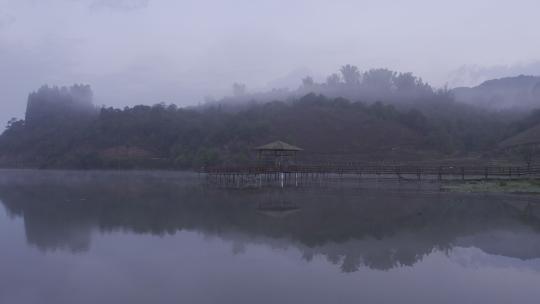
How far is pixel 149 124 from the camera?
267 feet

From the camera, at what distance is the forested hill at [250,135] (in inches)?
2459

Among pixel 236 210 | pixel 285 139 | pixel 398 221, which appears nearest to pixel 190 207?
pixel 236 210

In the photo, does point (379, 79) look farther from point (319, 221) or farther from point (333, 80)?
point (319, 221)

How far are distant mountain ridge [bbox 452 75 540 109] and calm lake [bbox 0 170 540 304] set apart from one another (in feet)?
278

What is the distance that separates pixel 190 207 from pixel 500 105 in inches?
3895

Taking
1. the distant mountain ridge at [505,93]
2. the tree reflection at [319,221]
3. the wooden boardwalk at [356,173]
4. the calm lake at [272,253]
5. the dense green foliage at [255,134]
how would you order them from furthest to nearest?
the distant mountain ridge at [505,93], the dense green foliage at [255,134], the wooden boardwalk at [356,173], the tree reflection at [319,221], the calm lake at [272,253]

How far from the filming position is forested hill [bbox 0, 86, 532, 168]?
6247cm

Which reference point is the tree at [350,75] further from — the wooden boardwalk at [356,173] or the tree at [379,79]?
the wooden boardwalk at [356,173]

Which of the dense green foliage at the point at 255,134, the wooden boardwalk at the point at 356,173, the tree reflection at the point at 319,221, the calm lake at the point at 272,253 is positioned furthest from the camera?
the dense green foliage at the point at 255,134

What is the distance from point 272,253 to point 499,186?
68.6ft

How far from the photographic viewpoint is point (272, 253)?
1221 centimetres

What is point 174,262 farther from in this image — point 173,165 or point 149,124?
point 149,124

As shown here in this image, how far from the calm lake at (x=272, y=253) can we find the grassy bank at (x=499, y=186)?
5.26 m

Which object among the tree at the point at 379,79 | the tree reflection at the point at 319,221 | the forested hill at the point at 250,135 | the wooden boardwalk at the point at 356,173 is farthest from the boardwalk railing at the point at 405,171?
the tree at the point at 379,79
